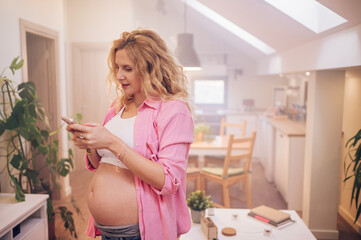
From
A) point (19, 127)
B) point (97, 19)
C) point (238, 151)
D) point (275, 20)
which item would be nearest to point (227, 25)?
point (97, 19)

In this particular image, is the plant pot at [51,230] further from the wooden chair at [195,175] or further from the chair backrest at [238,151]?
the chair backrest at [238,151]

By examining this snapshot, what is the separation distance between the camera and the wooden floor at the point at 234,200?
11.1ft

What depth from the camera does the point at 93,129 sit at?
1218 millimetres

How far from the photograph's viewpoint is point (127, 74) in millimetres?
1409

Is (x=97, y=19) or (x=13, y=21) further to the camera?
(x=97, y=19)

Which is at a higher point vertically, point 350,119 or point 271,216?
point 350,119

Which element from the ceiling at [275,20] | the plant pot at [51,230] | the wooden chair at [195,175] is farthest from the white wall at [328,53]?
the plant pot at [51,230]

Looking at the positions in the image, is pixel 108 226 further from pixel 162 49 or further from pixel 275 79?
pixel 275 79

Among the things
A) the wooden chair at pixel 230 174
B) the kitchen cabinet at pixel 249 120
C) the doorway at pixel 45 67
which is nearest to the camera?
the wooden chair at pixel 230 174

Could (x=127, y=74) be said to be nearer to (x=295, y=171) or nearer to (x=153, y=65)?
(x=153, y=65)

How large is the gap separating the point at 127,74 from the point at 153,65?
114mm

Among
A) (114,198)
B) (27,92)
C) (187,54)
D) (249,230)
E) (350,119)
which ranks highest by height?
(187,54)

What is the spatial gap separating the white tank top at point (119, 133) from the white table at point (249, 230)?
93 cm

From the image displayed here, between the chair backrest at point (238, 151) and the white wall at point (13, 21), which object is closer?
the white wall at point (13, 21)
